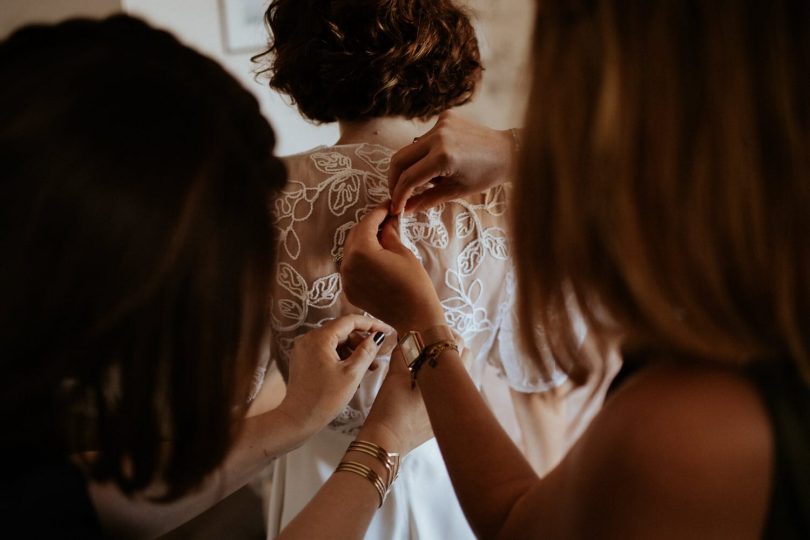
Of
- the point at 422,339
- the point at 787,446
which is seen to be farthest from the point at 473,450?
the point at 787,446

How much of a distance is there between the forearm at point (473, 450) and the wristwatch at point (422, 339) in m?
0.02

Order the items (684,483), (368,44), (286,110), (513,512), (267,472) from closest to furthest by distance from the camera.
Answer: (684,483), (513,512), (368,44), (267,472), (286,110)

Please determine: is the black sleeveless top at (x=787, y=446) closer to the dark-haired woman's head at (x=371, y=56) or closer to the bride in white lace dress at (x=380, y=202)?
the bride in white lace dress at (x=380, y=202)

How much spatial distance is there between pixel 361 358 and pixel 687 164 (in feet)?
1.69

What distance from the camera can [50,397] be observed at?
0.50m

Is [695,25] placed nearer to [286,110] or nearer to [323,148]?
[323,148]

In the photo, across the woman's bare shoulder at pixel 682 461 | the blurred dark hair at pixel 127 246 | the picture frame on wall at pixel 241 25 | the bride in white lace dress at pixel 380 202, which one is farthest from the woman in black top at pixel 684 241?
the picture frame on wall at pixel 241 25

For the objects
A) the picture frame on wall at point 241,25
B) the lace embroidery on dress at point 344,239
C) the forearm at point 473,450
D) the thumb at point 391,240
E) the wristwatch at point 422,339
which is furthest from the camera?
the picture frame on wall at point 241,25

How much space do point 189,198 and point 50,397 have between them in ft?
0.58

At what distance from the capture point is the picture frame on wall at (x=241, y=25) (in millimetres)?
2365

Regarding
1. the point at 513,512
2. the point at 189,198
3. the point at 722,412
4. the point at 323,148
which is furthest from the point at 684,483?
the point at 323,148

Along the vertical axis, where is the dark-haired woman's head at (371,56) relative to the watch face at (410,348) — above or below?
above

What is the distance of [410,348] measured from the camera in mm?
729

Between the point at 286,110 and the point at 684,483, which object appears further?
the point at 286,110
